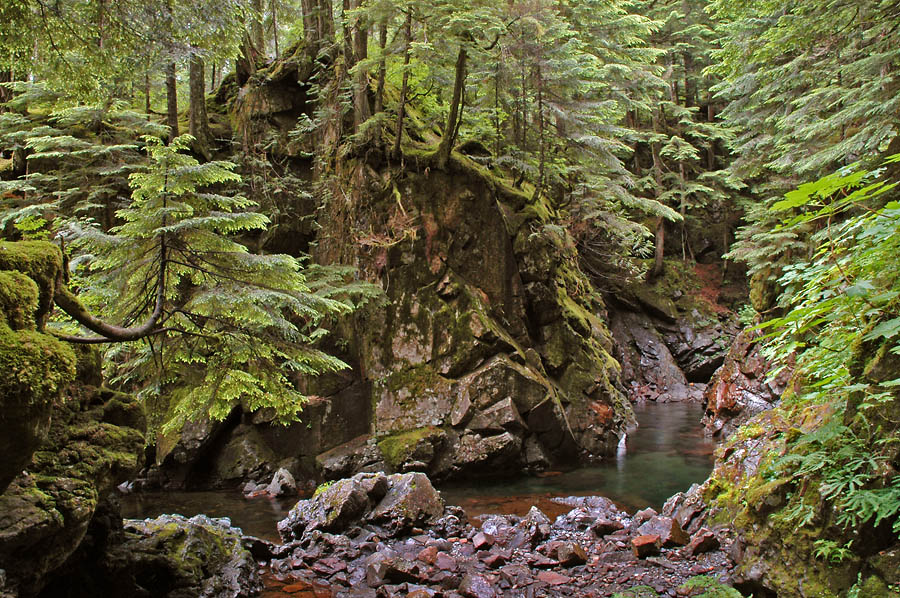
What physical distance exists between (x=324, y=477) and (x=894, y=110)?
12627mm

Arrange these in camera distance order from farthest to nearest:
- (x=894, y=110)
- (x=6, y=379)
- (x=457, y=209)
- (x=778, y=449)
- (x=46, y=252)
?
(x=457, y=209)
(x=894, y=110)
(x=778, y=449)
(x=46, y=252)
(x=6, y=379)

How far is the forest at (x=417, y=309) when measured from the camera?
4004 mm

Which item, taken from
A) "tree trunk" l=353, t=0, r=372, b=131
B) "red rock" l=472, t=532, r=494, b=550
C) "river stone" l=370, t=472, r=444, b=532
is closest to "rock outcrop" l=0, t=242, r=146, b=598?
"river stone" l=370, t=472, r=444, b=532

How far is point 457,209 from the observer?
42.8 ft

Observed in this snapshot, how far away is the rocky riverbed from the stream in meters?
0.97

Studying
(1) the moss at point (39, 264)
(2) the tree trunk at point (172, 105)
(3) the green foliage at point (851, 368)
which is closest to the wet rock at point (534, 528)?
(3) the green foliage at point (851, 368)

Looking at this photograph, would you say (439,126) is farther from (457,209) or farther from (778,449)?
(778,449)

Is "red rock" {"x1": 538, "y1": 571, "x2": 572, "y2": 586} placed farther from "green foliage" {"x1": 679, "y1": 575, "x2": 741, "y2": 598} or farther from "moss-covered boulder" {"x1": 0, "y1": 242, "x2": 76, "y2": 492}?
"moss-covered boulder" {"x1": 0, "y1": 242, "x2": 76, "y2": 492}

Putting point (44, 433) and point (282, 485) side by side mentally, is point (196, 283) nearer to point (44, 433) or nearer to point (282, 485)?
point (44, 433)

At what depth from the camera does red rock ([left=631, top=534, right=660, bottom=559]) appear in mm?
6270

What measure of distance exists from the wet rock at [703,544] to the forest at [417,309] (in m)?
0.04

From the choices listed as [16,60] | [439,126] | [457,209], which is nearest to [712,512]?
[457,209]

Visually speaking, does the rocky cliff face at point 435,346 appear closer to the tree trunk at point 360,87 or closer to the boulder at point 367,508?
the tree trunk at point 360,87

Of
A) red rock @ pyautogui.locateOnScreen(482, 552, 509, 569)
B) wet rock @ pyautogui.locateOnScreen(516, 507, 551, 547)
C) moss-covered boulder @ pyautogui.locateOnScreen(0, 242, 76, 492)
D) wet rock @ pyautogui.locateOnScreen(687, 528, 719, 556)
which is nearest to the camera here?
moss-covered boulder @ pyautogui.locateOnScreen(0, 242, 76, 492)
